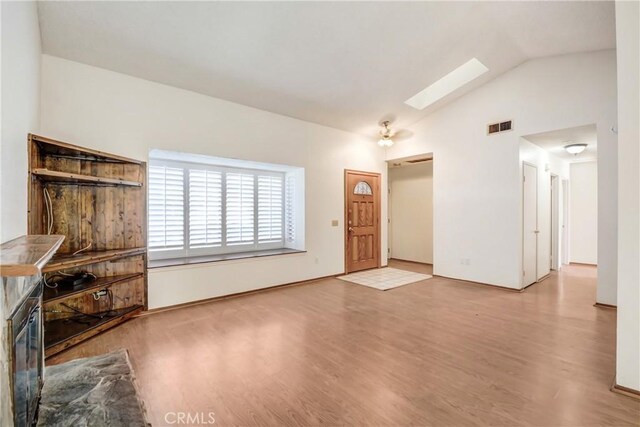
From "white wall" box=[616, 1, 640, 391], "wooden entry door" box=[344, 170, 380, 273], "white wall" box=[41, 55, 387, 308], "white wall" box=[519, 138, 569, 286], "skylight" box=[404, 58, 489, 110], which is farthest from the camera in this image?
"wooden entry door" box=[344, 170, 380, 273]

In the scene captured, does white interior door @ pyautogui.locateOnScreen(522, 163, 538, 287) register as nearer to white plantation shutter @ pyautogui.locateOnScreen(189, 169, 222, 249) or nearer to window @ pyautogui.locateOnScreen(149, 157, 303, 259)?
window @ pyautogui.locateOnScreen(149, 157, 303, 259)

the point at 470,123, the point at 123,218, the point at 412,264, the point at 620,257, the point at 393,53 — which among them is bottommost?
the point at 412,264

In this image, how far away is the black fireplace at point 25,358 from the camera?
49.0 inches

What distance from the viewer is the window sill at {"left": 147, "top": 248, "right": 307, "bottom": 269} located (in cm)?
375

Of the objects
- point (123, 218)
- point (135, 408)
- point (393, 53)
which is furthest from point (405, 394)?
point (393, 53)

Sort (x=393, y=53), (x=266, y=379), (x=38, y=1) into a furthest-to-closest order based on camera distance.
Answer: (x=393, y=53)
(x=38, y=1)
(x=266, y=379)

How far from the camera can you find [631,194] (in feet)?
6.58

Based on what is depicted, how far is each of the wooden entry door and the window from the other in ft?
4.00

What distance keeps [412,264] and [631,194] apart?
5296 mm

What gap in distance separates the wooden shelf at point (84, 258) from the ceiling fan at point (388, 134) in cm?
454

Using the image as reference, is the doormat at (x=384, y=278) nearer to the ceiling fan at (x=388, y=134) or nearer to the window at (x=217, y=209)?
the window at (x=217, y=209)

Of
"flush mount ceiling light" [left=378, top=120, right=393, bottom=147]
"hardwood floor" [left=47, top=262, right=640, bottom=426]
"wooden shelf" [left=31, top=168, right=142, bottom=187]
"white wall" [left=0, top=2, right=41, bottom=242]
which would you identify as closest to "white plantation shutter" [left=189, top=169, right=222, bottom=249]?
"wooden shelf" [left=31, top=168, right=142, bottom=187]

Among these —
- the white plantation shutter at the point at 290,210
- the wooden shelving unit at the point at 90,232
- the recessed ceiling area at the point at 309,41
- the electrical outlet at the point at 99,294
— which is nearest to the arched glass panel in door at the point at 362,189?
the white plantation shutter at the point at 290,210

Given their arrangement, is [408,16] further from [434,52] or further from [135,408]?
[135,408]
